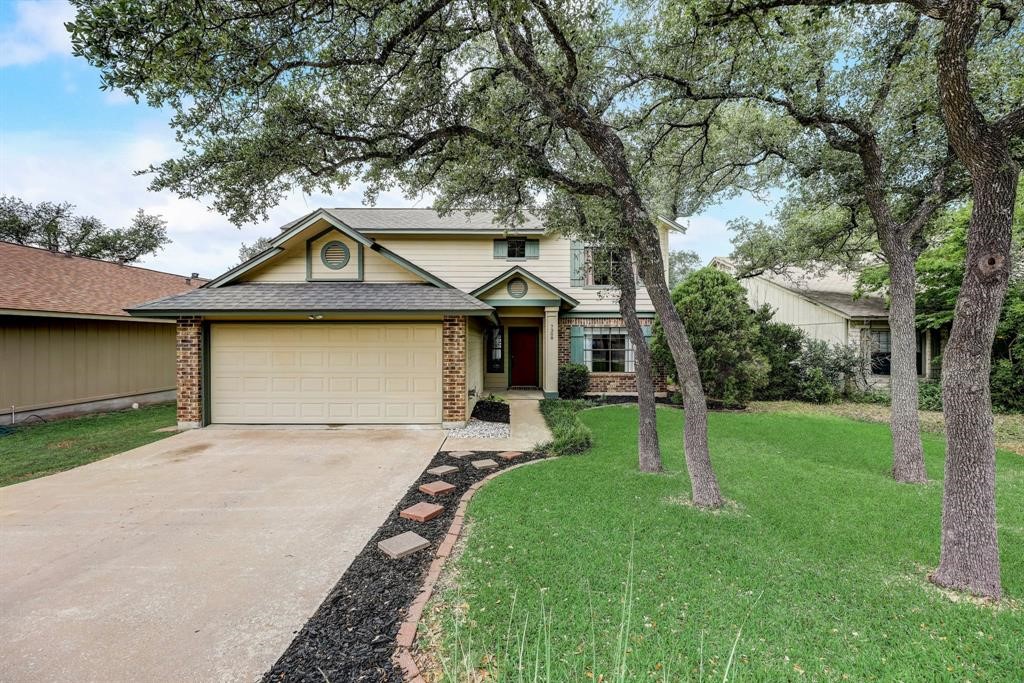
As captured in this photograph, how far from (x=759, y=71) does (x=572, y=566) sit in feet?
22.6

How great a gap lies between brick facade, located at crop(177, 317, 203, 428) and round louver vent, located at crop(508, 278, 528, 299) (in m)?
7.51

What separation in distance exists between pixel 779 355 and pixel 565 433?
848 cm

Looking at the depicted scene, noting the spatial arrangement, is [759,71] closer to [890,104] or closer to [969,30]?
[890,104]

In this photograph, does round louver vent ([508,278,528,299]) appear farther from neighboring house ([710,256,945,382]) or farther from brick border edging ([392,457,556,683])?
brick border edging ([392,457,556,683])

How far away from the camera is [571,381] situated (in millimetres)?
12406

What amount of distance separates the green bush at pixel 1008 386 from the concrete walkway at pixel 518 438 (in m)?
11.4

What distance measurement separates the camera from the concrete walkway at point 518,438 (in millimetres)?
6996

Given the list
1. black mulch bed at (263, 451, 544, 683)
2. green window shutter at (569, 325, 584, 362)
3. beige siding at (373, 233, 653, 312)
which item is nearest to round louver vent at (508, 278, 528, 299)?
beige siding at (373, 233, 653, 312)

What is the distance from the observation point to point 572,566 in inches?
126

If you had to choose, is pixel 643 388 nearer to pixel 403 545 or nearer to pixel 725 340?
pixel 403 545

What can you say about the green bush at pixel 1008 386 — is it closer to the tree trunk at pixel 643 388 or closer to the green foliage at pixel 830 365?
the green foliage at pixel 830 365

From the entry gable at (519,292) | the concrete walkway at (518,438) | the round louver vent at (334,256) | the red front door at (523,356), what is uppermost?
the round louver vent at (334,256)

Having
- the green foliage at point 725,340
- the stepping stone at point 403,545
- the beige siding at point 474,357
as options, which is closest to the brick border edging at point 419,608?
the stepping stone at point 403,545

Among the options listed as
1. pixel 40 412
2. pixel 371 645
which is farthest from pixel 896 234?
pixel 40 412
